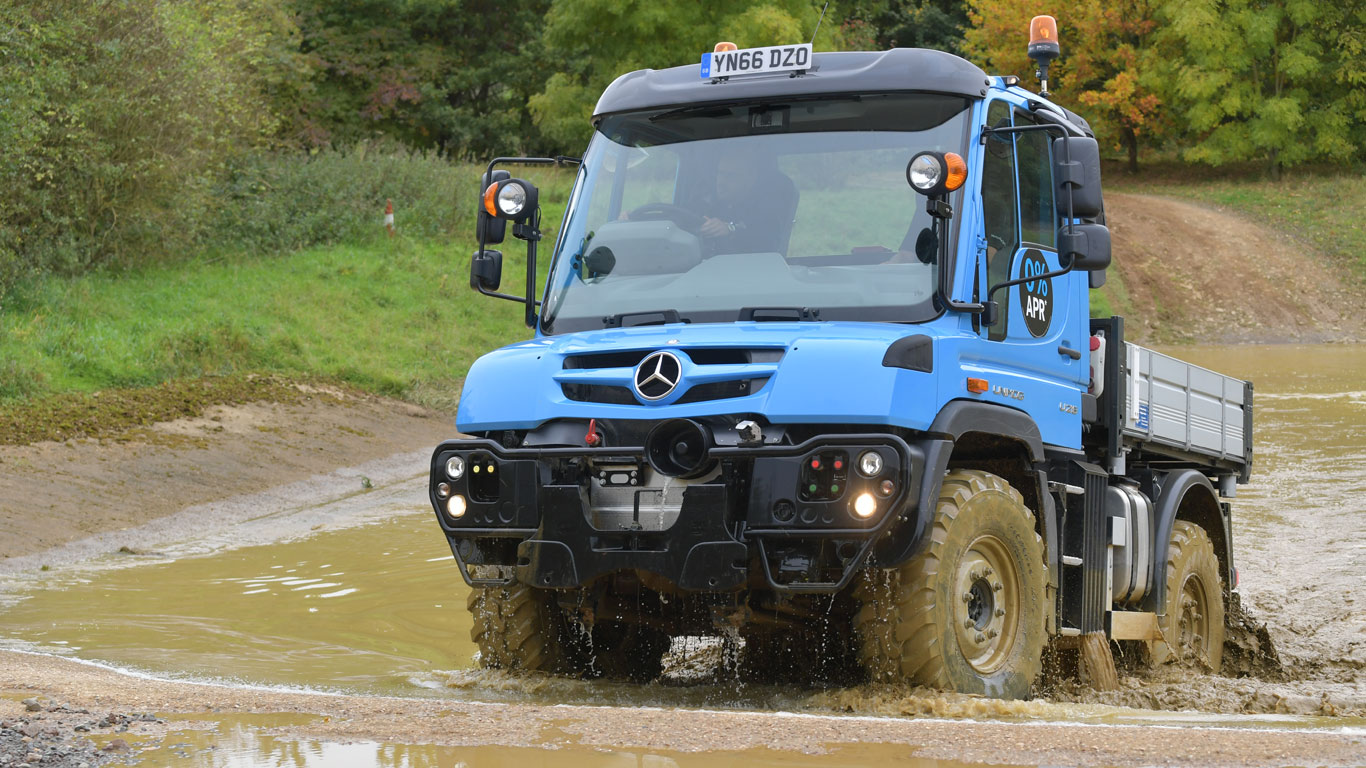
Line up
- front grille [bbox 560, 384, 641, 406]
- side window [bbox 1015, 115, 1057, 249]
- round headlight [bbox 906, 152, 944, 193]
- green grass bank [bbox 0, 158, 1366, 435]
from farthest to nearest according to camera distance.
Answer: green grass bank [bbox 0, 158, 1366, 435] < side window [bbox 1015, 115, 1057, 249] < round headlight [bbox 906, 152, 944, 193] < front grille [bbox 560, 384, 641, 406]

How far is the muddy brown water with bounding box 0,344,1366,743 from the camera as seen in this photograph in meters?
Answer: 7.16

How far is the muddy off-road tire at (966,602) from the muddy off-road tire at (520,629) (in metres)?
1.57

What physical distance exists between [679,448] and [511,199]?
1967mm

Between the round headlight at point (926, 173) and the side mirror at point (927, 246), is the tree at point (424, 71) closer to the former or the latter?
the side mirror at point (927, 246)

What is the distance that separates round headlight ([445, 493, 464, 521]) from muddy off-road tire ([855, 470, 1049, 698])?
175cm

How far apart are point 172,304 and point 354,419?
394 centimetres

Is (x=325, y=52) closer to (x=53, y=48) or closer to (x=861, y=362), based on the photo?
(x=53, y=48)

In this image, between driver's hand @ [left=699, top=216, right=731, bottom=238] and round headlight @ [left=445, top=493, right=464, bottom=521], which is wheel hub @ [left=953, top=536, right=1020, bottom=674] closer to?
driver's hand @ [left=699, top=216, right=731, bottom=238]

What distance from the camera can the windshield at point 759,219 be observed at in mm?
6977

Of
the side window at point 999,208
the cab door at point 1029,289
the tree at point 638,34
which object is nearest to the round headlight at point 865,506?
the cab door at point 1029,289

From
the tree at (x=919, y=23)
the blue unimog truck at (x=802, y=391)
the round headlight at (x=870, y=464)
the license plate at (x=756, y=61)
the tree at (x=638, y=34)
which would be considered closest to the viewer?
the round headlight at (x=870, y=464)

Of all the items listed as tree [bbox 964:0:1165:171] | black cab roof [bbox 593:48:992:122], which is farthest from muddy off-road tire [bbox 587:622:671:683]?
tree [bbox 964:0:1165:171]

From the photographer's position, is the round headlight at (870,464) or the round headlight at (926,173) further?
the round headlight at (926,173)

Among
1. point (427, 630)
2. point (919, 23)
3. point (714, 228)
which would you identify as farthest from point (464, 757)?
point (919, 23)
